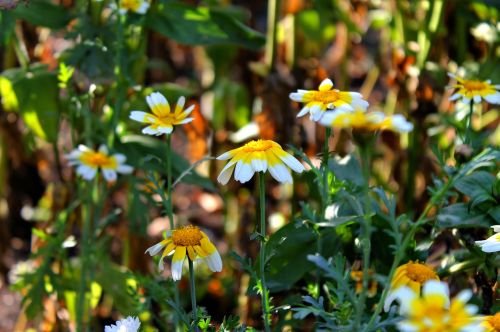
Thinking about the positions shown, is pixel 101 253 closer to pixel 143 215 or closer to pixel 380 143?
pixel 143 215

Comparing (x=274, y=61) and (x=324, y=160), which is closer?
(x=324, y=160)

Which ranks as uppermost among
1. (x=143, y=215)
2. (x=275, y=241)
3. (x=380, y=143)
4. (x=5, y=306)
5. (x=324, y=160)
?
(x=324, y=160)

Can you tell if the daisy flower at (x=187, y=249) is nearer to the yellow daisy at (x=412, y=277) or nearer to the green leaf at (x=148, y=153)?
the yellow daisy at (x=412, y=277)

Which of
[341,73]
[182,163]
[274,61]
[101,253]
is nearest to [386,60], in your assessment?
[341,73]

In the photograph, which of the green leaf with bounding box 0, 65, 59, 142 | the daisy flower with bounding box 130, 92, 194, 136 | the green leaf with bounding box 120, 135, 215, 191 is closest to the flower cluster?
the daisy flower with bounding box 130, 92, 194, 136

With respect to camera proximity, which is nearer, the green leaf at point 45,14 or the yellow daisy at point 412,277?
the yellow daisy at point 412,277

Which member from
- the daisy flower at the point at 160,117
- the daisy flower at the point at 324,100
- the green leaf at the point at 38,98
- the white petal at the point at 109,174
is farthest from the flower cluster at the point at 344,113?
the green leaf at the point at 38,98

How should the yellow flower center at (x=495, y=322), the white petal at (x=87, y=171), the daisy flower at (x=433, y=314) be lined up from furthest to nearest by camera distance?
1. the white petal at (x=87, y=171)
2. the yellow flower center at (x=495, y=322)
3. the daisy flower at (x=433, y=314)
